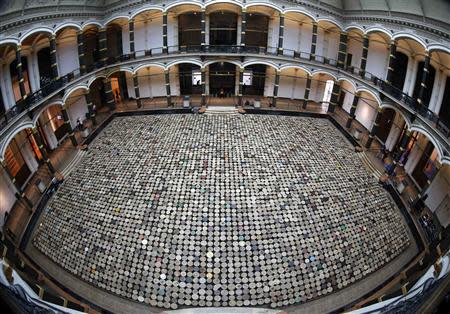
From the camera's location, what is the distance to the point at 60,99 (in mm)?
21734

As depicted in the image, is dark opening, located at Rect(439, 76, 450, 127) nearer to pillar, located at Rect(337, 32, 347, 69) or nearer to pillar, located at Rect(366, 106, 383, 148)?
pillar, located at Rect(366, 106, 383, 148)

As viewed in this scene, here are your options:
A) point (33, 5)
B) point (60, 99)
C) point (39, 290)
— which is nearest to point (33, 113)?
point (60, 99)

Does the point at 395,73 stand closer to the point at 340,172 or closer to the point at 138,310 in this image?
the point at 340,172

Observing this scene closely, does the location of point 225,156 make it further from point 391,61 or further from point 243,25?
point 391,61

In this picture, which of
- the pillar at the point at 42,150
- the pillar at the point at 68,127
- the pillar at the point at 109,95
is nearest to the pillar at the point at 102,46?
the pillar at the point at 109,95

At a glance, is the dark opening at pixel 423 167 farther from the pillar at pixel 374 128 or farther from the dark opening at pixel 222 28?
the dark opening at pixel 222 28

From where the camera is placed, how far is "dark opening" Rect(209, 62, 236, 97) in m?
28.3

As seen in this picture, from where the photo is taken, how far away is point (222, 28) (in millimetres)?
26984

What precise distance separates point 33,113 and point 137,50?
35.1ft

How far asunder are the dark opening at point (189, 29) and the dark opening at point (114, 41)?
4.85 meters

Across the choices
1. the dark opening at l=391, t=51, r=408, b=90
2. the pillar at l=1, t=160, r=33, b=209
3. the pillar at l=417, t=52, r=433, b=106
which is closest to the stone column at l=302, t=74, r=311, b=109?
the dark opening at l=391, t=51, r=408, b=90

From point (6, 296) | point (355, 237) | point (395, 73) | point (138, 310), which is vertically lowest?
point (138, 310)

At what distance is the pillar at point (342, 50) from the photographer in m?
25.6

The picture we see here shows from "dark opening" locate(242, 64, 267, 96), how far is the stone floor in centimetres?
790
